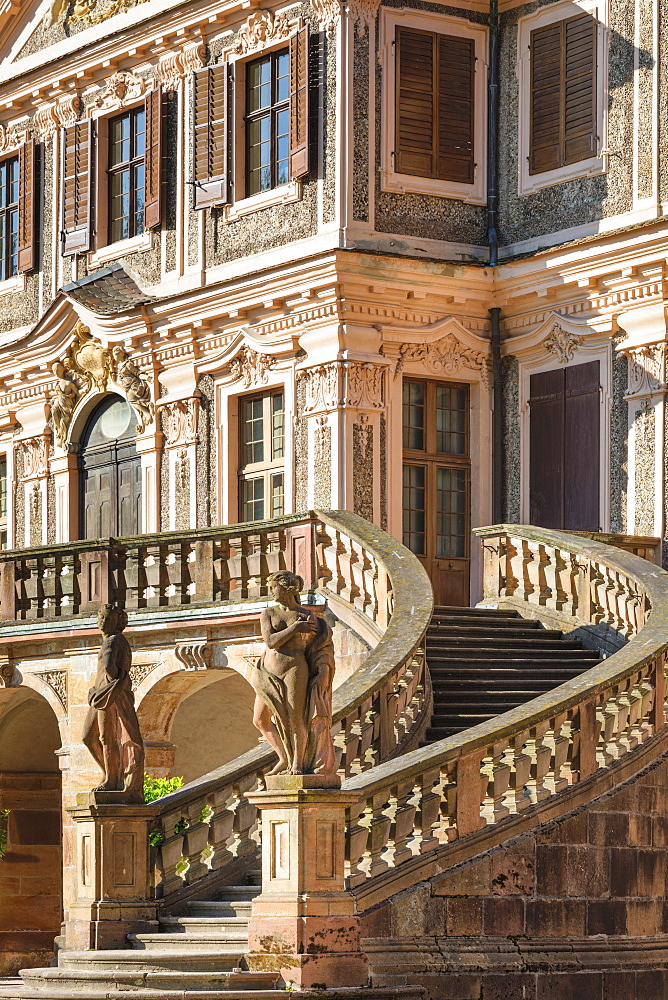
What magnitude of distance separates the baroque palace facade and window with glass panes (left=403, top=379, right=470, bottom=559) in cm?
3

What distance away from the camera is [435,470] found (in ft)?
85.9

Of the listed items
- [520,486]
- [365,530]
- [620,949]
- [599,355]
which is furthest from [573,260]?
[620,949]

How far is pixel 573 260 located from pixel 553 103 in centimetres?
216

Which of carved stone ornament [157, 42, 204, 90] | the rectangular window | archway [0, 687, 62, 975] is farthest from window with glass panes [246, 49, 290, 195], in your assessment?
archway [0, 687, 62, 975]

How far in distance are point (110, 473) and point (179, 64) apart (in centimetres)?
539

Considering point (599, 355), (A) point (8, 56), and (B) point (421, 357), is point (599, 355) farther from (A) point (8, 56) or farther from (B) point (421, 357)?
(A) point (8, 56)

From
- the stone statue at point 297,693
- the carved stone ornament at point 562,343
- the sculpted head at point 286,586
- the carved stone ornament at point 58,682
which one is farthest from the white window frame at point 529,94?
the stone statue at point 297,693

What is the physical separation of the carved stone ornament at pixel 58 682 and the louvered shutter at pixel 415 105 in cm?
700

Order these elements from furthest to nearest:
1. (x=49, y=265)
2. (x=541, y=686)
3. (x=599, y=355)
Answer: (x=49, y=265)
(x=599, y=355)
(x=541, y=686)

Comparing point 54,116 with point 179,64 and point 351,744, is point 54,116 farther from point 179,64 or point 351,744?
point 351,744

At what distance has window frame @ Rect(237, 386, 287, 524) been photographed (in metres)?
26.5

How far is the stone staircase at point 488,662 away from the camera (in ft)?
63.2

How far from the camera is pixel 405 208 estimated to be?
25922 millimetres

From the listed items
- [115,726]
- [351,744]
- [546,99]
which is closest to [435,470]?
[546,99]
